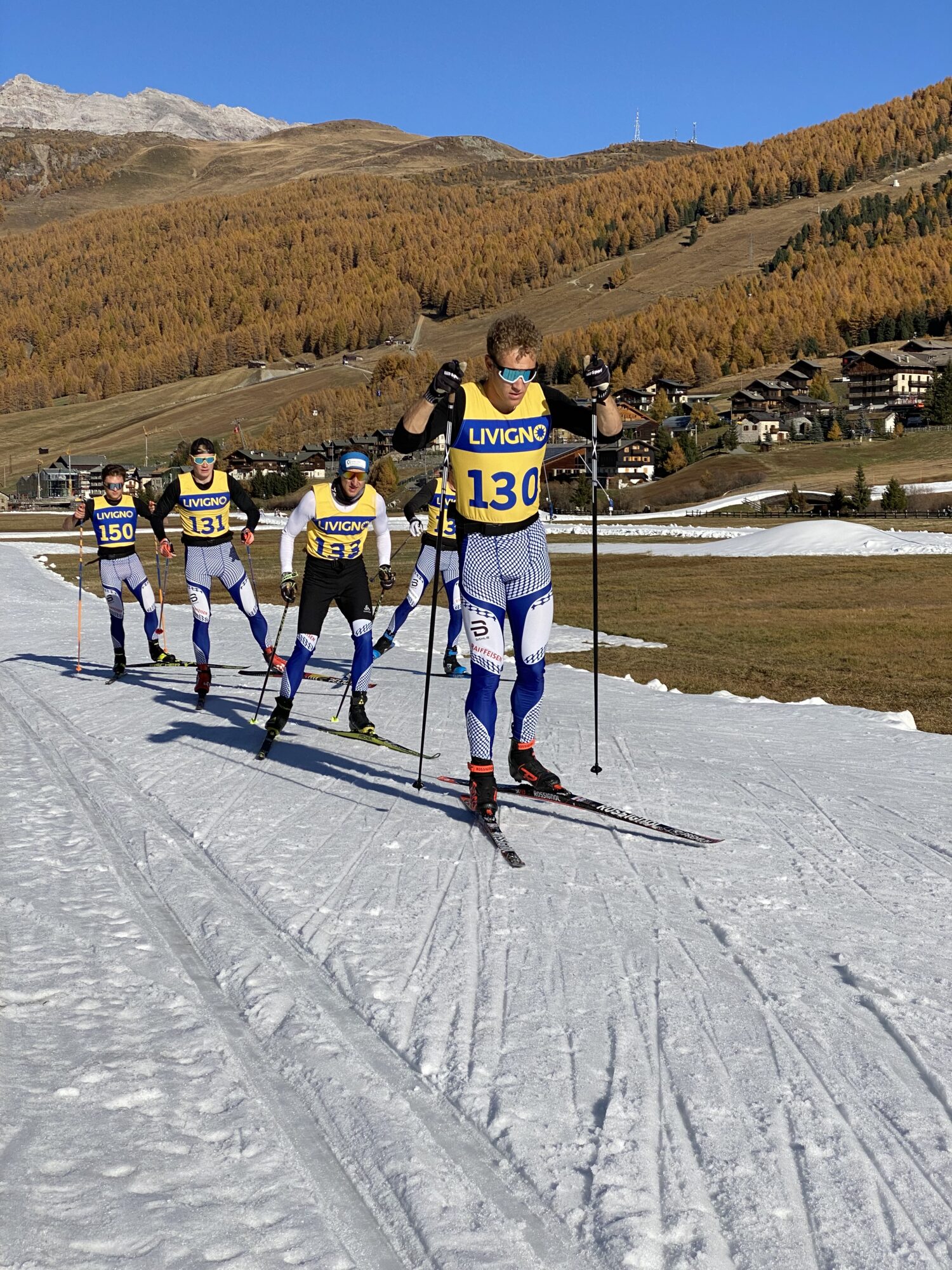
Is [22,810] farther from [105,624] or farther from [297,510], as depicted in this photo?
[105,624]

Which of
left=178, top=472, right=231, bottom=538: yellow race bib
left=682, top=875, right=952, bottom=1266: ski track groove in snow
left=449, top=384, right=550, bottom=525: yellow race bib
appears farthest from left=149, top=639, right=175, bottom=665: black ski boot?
left=682, top=875, right=952, bottom=1266: ski track groove in snow

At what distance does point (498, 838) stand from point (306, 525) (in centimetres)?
459

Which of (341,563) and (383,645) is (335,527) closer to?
(341,563)

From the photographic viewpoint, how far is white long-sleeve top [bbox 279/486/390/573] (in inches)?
377

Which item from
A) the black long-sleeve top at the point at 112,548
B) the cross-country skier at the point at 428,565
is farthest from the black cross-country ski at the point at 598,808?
the black long-sleeve top at the point at 112,548

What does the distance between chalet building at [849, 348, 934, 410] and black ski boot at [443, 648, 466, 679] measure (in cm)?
12802

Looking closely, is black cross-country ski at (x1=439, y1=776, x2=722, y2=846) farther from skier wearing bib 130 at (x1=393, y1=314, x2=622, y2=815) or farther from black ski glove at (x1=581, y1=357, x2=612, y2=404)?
black ski glove at (x1=581, y1=357, x2=612, y2=404)

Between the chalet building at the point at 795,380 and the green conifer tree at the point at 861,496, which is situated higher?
the chalet building at the point at 795,380

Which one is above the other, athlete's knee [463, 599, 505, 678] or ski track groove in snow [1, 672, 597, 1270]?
athlete's knee [463, 599, 505, 678]

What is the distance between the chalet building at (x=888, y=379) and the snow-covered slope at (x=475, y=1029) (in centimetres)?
13483

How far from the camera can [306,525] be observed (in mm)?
9914

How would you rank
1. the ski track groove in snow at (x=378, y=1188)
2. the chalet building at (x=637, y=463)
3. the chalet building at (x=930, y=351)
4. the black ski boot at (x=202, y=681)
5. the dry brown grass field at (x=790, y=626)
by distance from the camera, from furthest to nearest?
the chalet building at (x=930, y=351), the chalet building at (x=637, y=463), the dry brown grass field at (x=790, y=626), the black ski boot at (x=202, y=681), the ski track groove in snow at (x=378, y=1188)

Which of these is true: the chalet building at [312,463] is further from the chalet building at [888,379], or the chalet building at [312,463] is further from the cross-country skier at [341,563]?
the cross-country skier at [341,563]

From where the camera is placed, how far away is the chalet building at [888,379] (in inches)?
5221
